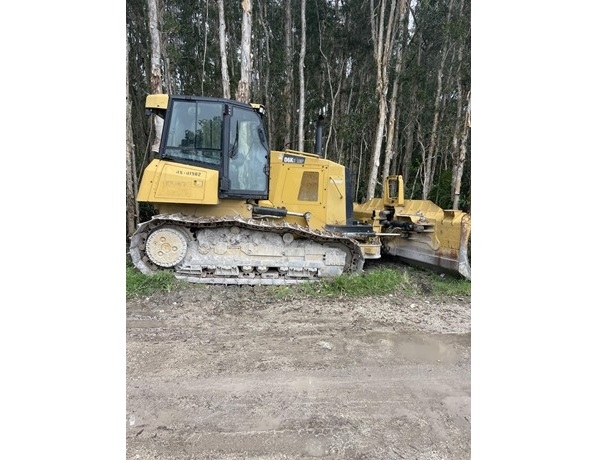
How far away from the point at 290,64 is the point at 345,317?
14.3 meters

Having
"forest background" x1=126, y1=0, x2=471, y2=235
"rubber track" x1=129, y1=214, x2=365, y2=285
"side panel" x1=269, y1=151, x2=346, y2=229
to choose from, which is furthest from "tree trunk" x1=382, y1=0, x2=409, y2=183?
"rubber track" x1=129, y1=214, x2=365, y2=285

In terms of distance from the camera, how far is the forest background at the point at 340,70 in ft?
50.0

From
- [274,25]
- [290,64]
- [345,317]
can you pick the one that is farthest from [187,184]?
[274,25]

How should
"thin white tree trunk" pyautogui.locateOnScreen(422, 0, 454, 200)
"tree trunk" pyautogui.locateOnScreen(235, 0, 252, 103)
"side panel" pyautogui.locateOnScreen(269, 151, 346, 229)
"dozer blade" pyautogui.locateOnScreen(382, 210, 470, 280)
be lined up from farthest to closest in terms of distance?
"thin white tree trunk" pyautogui.locateOnScreen(422, 0, 454, 200), "tree trunk" pyautogui.locateOnScreen(235, 0, 252, 103), "side panel" pyautogui.locateOnScreen(269, 151, 346, 229), "dozer blade" pyautogui.locateOnScreen(382, 210, 470, 280)

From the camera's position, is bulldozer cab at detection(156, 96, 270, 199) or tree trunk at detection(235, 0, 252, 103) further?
tree trunk at detection(235, 0, 252, 103)

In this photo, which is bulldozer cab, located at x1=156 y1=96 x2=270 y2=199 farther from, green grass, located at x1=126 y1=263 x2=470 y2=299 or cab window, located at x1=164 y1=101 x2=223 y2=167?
green grass, located at x1=126 y1=263 x2=470 y2=299

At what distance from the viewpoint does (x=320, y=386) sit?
2.69 metres

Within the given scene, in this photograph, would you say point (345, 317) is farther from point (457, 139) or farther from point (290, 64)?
point (290, 64)

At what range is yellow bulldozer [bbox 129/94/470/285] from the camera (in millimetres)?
5477

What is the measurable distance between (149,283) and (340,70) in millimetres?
16307

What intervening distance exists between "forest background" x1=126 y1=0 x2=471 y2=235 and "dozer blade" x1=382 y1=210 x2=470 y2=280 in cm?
832

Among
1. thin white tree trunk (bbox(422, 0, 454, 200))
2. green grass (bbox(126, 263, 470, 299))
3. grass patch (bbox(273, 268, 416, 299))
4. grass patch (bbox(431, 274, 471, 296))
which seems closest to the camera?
green grass (bbox(126, 263, 470, 299))

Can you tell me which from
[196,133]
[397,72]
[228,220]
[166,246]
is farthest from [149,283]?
[397,72]

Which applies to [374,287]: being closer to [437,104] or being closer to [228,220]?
[228,220]
